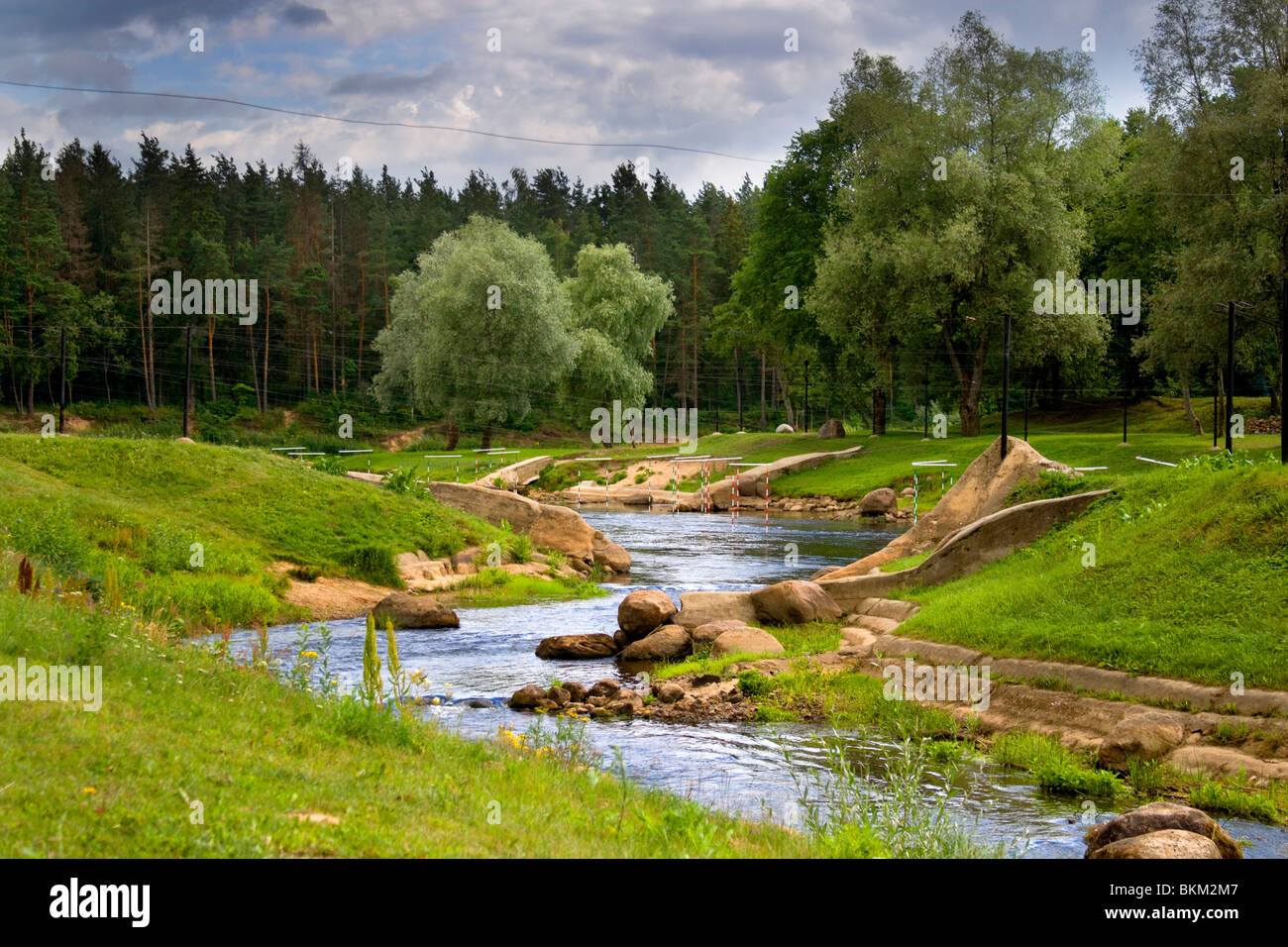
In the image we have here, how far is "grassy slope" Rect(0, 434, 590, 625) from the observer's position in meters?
22.7

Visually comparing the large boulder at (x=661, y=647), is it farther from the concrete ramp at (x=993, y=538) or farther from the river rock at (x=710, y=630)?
the concrete ramp at (x=993, y=538)

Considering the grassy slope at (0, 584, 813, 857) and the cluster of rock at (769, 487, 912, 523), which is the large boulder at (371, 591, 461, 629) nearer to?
the grassy slope at (0, 584, 813, 857)

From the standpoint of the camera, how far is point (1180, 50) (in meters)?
44.7

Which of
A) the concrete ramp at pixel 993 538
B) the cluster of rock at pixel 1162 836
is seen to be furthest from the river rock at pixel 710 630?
the cluster of rock at pixel 1162 836

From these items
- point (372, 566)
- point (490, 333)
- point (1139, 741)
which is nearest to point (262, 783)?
point (1139, 741)

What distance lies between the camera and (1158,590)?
16.1 meters

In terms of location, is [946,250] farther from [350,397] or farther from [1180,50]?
[350,397]

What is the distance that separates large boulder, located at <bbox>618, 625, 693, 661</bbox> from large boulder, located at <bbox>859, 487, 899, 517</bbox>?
31.5 m

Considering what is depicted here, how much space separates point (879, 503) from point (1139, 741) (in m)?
39.2

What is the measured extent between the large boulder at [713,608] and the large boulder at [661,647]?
1179 mm

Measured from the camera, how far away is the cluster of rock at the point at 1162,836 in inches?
354

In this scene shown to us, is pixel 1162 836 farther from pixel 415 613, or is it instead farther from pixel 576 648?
pixel 415 613
